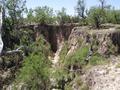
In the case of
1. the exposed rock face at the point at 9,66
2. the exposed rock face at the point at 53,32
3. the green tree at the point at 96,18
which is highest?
the green tree at the point at 96,18

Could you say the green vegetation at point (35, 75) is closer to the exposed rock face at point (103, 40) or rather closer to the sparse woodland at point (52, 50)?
the sparse woodland at point (52, 50)

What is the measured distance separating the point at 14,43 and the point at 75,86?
34.6 ft

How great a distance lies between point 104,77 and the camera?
2206cm

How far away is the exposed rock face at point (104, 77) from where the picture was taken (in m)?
20.8

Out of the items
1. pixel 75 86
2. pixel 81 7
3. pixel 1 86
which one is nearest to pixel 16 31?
pixel 1 86

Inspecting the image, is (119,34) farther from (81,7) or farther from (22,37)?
(81,7)

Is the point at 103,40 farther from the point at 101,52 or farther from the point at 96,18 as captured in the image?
the point at 96,18

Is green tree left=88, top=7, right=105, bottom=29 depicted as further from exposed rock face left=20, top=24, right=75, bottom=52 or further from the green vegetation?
the green vegetation

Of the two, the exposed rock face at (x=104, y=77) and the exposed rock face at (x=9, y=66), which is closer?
the exposed rock face at (x=104, y=77)

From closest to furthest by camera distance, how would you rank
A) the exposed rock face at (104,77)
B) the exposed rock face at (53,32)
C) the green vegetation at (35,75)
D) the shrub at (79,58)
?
1. the exposed rock face at (104,77)
2. the green vegetation at (35,75)
3. the shrub at (79,58)
4. the exposed rock face at (53,32)

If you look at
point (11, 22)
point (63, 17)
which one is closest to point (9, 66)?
point (11, 22)

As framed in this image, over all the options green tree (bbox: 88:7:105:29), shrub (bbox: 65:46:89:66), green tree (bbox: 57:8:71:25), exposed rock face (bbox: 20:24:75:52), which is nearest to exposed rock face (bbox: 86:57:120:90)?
shrub (bbox: 65:46:89:66)

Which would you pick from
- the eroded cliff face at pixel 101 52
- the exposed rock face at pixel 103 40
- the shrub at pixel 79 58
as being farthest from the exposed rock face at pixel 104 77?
the shrub at pixel 79 58

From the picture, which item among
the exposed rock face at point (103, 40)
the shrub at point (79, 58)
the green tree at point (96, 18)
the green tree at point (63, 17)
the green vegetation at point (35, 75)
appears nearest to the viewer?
the green vegetation at point (35, 75)
